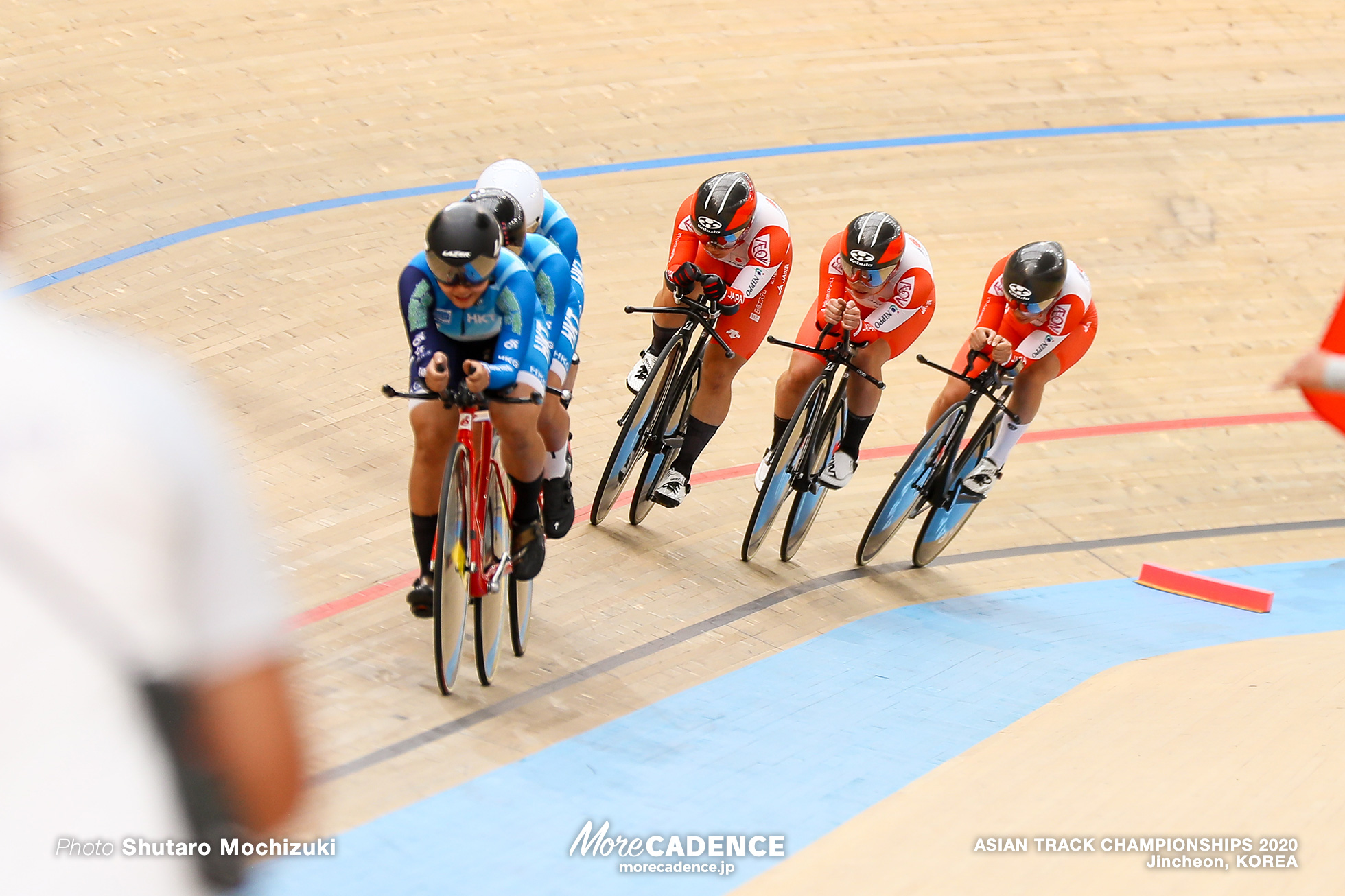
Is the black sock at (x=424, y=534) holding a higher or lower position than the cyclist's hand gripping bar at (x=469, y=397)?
lower

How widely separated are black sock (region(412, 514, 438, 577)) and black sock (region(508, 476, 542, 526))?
0.81 ft

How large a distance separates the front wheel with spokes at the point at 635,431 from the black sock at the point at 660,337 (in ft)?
0.47

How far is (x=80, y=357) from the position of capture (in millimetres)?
730

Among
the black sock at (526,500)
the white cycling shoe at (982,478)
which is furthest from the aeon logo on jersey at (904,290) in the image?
the black sock at (526,500)

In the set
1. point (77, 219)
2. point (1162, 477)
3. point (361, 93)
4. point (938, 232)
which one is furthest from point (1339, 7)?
point (77, 219)

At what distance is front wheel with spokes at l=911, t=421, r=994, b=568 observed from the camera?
5051 mm

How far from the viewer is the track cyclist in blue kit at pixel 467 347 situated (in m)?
3.25

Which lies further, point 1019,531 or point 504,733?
point 1019,531

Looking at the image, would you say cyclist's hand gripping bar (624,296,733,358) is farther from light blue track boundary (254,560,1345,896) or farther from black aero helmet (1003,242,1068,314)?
light blue track boundary (254,560,1345,896)

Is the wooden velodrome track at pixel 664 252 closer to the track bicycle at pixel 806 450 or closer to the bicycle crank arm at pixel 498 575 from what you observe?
the track bicycle at pixel 806 450

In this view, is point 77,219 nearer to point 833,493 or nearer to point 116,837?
point 833,493

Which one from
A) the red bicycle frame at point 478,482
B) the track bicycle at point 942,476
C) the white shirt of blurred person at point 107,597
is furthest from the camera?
the track bicycle at point 942,476

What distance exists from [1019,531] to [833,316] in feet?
5.38

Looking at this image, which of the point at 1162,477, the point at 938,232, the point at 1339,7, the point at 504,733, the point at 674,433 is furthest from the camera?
the point at 1339,7
